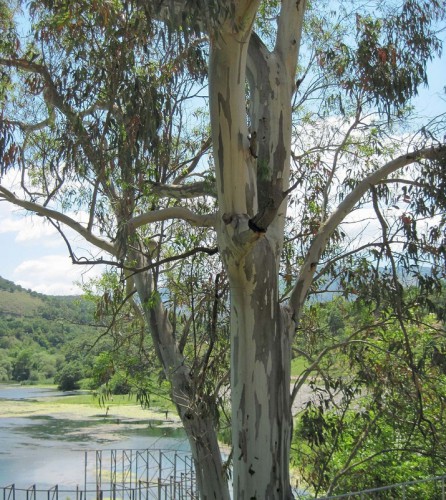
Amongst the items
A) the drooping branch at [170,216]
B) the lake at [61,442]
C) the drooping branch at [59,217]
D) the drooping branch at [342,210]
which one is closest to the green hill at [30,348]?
the lake at [61,442]

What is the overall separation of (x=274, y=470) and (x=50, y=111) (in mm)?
2760

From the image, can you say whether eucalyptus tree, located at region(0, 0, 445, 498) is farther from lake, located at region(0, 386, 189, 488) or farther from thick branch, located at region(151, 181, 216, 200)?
lake, located at region(0, 386, 189, 488)

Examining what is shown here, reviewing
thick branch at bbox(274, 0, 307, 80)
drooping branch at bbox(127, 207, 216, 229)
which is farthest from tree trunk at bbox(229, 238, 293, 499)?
thick branch at bbox(274, 0, 307, 80)

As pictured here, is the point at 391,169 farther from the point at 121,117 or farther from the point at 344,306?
the point at 344,306

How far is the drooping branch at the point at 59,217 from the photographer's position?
4.36 metres

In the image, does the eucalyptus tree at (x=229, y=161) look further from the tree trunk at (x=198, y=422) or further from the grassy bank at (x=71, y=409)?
the grassy bank at (x=71, y=409)

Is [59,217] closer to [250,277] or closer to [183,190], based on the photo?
[183,190]

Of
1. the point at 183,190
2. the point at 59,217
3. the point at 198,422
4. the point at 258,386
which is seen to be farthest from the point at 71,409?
the point at 258,386

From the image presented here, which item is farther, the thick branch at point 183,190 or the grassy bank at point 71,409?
the grassy bank at point 71,409

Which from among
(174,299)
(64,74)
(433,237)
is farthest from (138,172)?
(433,237)

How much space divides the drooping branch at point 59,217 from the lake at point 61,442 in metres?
8.08

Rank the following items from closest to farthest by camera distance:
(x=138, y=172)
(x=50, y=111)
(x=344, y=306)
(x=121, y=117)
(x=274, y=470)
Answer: (x=274, y=470)
(x=121, y=117)
(x=138, y=172)
(x=50, y=111)
(x=344, y=306)

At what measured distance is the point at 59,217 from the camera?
4.37m

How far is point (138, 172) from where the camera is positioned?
4.21 metres
